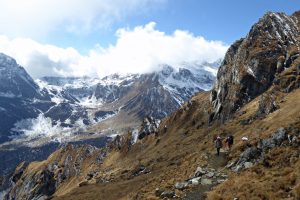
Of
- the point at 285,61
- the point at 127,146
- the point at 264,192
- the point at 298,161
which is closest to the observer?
the point at 264,192

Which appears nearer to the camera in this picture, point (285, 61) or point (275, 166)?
point (275, 166)

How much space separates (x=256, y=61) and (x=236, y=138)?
51558 millimetres

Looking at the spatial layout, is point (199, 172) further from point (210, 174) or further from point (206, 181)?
point (206, 181)

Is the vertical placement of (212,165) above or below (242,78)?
below

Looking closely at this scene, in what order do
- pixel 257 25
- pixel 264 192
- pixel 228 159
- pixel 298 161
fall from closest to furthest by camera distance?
pixel 264 192, pixel 298 161, pixel 228 159, pixel 257 25

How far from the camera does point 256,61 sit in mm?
117688

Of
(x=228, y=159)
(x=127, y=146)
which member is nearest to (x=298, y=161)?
(x=228, y=159)

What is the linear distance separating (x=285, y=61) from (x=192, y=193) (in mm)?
79774

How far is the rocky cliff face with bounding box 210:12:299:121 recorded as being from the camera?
4419 inches

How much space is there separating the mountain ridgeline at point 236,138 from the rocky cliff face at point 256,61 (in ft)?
0.85

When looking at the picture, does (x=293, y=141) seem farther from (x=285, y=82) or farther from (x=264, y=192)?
(x=285, y=82)

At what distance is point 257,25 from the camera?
131875mm

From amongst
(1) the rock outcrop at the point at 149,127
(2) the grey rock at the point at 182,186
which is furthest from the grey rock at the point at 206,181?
(1) the rock outcrop at the point at 149,127

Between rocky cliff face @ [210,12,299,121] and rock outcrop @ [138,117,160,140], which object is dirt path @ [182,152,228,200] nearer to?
rocky cliff face @ [210,12,299,121]
